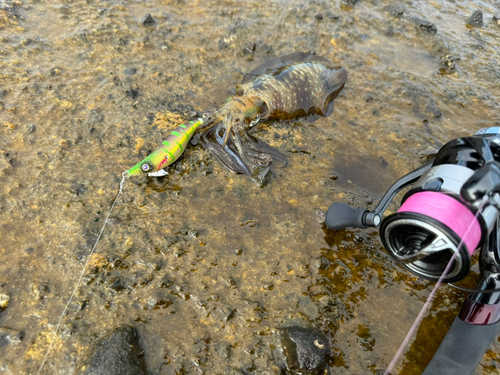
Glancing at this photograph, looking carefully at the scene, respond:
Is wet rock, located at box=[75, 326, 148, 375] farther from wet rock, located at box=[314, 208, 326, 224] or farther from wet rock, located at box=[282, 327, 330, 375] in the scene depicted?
wet rock, located at box=[314, 208, 326, 224]

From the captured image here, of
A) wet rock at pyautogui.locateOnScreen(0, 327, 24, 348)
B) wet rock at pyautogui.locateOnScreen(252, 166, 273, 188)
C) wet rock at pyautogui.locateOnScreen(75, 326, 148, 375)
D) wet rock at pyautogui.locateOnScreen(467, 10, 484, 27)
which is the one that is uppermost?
wet rock at pyautogui.locateOnScreen(467, 10, 484, 27)

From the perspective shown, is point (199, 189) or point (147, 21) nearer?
point (199, 189)

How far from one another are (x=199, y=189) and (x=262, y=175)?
73 centimetres

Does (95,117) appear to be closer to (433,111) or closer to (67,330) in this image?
(67,330)

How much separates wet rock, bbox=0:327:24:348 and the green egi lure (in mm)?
1593

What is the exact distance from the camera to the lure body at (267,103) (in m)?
3.93

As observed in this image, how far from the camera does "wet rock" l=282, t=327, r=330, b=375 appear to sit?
8.34 feet

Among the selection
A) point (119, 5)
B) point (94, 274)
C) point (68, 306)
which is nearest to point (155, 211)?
point (94, 274)

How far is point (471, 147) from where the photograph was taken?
254 centimetres

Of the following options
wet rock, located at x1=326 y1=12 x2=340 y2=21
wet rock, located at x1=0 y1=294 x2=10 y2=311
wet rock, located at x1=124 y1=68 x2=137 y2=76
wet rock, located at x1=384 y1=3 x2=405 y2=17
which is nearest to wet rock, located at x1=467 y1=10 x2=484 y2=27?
wet rock, located at x1=384 y1=3 x2=405 y2=17

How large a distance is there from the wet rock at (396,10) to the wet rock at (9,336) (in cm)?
747

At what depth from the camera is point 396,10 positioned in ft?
20.8

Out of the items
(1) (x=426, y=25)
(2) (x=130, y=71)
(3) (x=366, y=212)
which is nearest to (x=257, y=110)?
(2) (x=130, y=71)

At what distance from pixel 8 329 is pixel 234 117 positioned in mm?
3026
